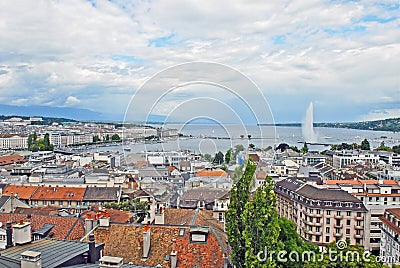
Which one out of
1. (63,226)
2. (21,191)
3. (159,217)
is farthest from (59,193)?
(159,217)

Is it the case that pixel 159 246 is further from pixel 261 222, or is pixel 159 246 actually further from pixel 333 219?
pixel 333 219

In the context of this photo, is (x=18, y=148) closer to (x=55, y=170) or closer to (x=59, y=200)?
(x=55, y=170)

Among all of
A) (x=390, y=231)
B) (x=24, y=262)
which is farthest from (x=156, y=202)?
(x=390, y=231)

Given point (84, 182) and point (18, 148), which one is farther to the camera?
point (18, 148)

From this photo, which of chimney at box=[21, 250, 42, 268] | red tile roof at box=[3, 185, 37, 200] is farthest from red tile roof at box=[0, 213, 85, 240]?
red tile roof at box=[3, 185, 37, 200]

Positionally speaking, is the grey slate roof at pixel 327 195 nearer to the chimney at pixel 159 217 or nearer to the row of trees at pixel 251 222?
the chimney at pixel 159 217

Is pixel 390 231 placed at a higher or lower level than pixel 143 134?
lower

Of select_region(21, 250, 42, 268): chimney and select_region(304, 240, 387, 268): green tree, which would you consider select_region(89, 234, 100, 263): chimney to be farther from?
select_region(304, 240, 387, 268): green tree
